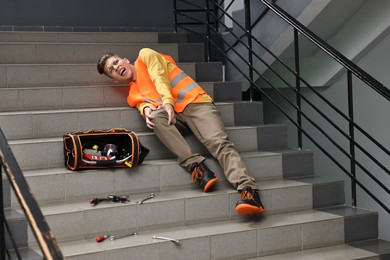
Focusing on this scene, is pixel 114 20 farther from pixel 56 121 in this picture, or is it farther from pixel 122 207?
pixel 122 207

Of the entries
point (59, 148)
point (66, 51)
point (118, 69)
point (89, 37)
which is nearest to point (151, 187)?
point (59, 148)

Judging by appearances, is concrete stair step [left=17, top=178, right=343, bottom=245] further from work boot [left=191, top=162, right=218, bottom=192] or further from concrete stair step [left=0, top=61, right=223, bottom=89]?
concrete stair step [left=0, top=61, right=223, bottom=89]

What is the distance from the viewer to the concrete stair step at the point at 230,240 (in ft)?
10.9

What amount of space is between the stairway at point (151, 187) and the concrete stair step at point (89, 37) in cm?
39

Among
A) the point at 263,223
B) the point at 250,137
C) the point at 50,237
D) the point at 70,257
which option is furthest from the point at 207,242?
the point at 50,237

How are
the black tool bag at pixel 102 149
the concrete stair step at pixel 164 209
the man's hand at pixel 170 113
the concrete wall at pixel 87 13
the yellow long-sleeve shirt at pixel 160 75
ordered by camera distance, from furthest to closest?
the concrete wall at pixel 87 13 → the yellow long-sleeve shirt at pixel 160 75 → the man's hand at pixel 170 113 → the black tool bag at pixel 102 149 → the concrete stair step at pixel 164 209

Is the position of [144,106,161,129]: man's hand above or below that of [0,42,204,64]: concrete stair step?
below

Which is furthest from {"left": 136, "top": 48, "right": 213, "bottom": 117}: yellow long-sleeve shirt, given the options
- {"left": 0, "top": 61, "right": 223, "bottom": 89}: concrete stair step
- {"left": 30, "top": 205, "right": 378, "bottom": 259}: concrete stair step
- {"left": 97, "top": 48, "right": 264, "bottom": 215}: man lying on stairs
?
{"left": 30, "top": 205, "right": 378, "bottom": 259}: concrete stair step

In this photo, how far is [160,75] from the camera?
14.1 feet

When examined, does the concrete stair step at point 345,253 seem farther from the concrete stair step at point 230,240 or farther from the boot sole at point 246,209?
the boot sole at point 246,209

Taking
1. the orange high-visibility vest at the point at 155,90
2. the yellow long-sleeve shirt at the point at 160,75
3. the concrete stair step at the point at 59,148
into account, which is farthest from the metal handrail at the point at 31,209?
the orange high-visibility vest at the point at 155,90

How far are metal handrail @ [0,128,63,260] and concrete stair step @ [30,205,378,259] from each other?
0.93 m

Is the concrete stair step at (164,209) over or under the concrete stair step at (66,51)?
under

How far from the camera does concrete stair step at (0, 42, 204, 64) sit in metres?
4.91
